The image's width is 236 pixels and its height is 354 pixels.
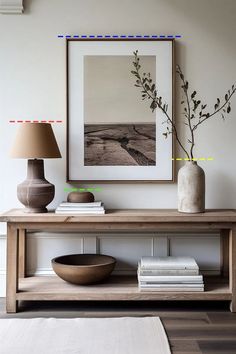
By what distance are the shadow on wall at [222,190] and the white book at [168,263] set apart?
1.53 feet

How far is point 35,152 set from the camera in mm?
2486

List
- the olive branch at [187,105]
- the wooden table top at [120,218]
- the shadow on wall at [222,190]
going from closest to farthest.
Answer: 1. the wooden table top at [120,218]
2. the olive branch at [187,105]
3. the shadow on wall at [222,190]

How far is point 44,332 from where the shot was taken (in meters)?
2.12

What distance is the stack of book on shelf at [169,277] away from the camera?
2.48 metres

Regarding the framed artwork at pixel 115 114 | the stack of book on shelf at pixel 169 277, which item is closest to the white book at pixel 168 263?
the stack of book on shelf at pixel 169 277

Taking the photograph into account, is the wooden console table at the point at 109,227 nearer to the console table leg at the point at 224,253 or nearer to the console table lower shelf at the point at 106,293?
the console table lower shelf at the point at 106,293

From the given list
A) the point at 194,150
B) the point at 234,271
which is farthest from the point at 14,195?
the point at 234,271

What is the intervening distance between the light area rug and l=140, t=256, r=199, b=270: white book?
307 millimetres

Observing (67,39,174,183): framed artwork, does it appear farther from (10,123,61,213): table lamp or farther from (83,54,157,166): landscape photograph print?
(10,123,61,213): table lamp

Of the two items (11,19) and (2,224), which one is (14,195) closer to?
(2,224)

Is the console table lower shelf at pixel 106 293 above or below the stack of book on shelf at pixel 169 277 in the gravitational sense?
below

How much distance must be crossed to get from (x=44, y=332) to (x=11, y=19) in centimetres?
197

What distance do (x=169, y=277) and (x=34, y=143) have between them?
111 cm

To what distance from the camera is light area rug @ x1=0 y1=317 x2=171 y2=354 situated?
1925mm
